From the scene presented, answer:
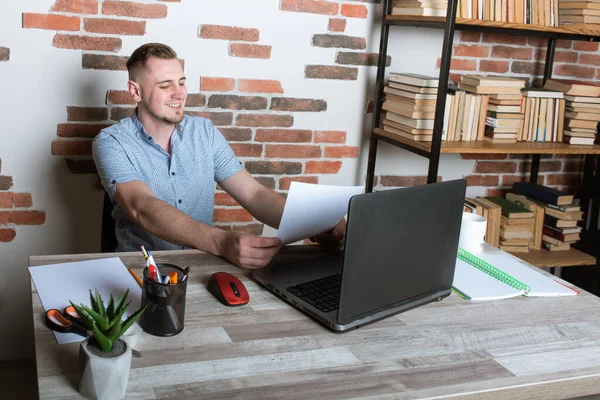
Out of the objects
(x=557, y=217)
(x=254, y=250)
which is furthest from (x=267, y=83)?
(x=557, y=217)

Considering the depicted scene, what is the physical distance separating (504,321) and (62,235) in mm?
1823

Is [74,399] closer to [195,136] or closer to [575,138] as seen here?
[195,136]

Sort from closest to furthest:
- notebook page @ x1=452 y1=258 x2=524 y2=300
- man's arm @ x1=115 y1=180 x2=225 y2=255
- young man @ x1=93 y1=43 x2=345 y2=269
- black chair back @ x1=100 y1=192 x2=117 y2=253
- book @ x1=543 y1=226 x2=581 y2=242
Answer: notebook page @ x1=452 y1=258 x2=524 y2=300 → man's arm @ x1=115 y1=180 x2=225 y2=255 → young man @ x1=93 y1=43 x2=345 y2=269 → black chair back @ x1=100 y1=192 x2=117 y2=253 → book @ x1=543 y1=226 x2=581 y2=242

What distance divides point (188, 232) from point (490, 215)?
1.78 metres

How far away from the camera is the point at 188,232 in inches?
72.8

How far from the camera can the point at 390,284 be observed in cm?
148

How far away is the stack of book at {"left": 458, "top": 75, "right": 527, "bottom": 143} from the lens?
2980mm

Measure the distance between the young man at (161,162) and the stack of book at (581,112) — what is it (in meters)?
1.56

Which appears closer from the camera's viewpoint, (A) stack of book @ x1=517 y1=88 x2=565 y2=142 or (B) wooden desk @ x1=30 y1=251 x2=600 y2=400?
(B) wooden desk @ x1=30 y1=251 x2=600 y2=400

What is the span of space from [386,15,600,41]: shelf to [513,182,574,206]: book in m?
0.72

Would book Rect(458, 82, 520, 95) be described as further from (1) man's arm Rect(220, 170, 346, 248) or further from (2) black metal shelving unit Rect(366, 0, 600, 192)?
(1) man's arm Rect(220, 170, 346, 248)

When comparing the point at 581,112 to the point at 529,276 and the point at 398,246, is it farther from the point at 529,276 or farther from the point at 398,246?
the point at 398,246

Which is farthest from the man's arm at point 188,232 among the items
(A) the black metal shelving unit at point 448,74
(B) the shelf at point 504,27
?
A: (B) the shelf at point 504,27

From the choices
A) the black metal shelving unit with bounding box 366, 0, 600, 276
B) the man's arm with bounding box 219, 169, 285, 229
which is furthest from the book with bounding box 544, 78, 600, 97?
the man's arm with bounding box 219, 169, 285, 229
